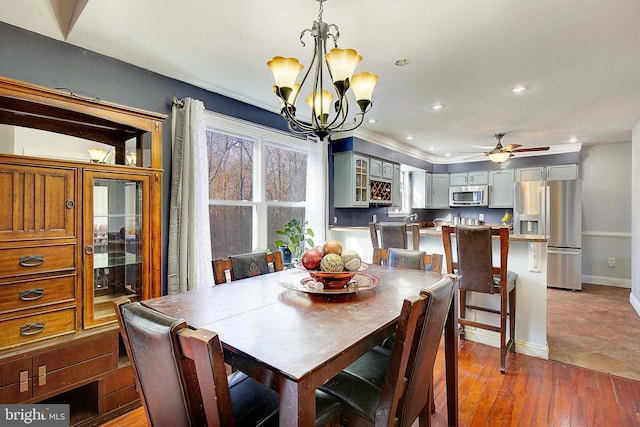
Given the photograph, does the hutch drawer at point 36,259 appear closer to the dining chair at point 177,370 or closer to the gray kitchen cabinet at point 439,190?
the dining chair at point 177,370

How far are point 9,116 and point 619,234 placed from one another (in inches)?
301

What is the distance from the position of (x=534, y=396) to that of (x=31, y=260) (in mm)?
3221

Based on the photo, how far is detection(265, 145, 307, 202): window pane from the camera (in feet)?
12.3

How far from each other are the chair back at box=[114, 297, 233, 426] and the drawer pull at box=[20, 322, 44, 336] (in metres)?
1.14

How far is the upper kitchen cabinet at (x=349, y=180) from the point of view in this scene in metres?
4.38

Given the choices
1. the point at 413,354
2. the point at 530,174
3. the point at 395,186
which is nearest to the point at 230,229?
the point at 413,354

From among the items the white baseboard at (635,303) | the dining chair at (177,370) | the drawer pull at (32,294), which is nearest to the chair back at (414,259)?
the dining chair at (177,370)

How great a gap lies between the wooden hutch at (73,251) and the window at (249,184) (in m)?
0.97

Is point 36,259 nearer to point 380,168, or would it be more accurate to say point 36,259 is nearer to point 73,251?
point 73,251

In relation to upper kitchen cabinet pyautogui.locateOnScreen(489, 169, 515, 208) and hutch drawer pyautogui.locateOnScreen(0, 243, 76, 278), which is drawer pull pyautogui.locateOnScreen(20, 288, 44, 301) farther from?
upper kitchen cabinet pyautogui.locateOnScreen(489, 169, 515, 208)

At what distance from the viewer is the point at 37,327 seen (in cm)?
174

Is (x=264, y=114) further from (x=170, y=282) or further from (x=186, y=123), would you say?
(x=170, y=282)

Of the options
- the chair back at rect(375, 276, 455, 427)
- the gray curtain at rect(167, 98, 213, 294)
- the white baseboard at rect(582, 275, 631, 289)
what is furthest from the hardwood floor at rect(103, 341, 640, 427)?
the white baseboard at rect(582, 275, 631, 289)

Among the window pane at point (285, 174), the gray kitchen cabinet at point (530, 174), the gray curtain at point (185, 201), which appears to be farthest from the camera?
the gray kitchen cabinet at point (530, 174)
